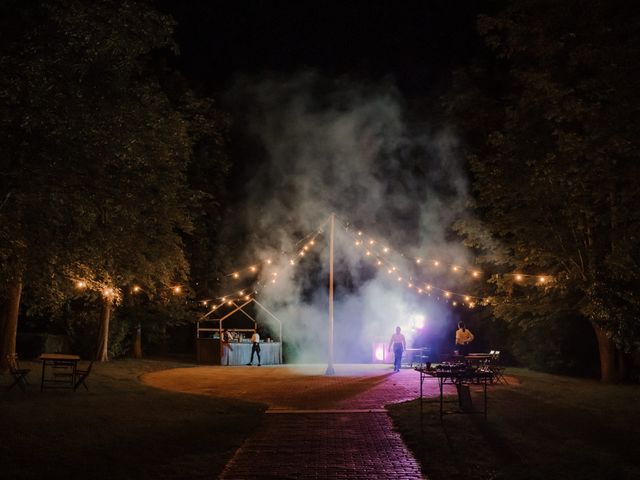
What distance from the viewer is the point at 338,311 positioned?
96.8 feet

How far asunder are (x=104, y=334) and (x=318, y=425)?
668 inches

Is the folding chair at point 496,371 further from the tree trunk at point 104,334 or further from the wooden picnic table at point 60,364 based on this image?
the tree trunk at point 104,334

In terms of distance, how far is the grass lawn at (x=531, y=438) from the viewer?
20.8 ft

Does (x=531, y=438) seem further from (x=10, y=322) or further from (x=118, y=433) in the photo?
(x=10, y=322)

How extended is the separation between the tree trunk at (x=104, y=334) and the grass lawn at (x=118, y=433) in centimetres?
1054

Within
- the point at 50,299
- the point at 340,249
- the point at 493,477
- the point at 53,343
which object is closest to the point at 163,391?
the point at 50,299

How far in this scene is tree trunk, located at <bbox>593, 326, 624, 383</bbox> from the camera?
16141 millimetres

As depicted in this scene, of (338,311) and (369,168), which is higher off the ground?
(369,168)

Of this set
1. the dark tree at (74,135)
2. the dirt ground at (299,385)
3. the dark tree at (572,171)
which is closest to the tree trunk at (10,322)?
the dark tree at (74,135)

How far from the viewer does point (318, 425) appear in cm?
895

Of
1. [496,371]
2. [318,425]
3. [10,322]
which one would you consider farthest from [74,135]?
[496,371]

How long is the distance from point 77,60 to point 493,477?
10.8 meters

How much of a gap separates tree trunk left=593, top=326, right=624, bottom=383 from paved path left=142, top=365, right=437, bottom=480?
5.39 m

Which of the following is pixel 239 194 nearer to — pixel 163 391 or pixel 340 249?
pixel 340 249
